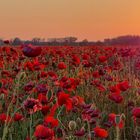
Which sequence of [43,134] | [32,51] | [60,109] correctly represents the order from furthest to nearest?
[60,109], [32,51], [43,134]

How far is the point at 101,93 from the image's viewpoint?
6312 mm

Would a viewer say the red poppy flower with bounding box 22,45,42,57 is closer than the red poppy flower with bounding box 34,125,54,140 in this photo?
No

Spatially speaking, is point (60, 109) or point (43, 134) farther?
point (60, 109)

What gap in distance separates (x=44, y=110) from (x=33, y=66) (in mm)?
1863

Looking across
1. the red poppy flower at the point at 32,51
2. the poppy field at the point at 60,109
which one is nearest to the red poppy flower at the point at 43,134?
the poppy field at the point at 60,109

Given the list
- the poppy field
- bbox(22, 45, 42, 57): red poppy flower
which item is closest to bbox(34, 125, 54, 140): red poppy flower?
the poppy field

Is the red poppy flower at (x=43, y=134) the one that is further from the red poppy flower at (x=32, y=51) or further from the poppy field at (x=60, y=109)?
the red poppy flower at (x=32, y=51)

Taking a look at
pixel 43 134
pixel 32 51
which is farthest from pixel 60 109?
pixel 43 134

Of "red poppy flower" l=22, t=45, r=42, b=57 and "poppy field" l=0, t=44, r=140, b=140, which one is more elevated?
"red poppy flower" l=22, t=45, r=42, b=57

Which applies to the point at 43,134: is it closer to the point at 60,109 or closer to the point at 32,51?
the point at 32,51

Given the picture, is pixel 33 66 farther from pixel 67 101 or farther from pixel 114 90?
pixel 67 101

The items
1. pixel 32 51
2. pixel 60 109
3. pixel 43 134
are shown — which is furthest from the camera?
pixel 60 109

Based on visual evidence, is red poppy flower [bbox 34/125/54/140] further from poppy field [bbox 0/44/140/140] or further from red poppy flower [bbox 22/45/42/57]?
red poppy flower [bbox 22/45/42/57]

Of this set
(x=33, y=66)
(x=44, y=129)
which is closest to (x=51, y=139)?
(x=44, y=129)
